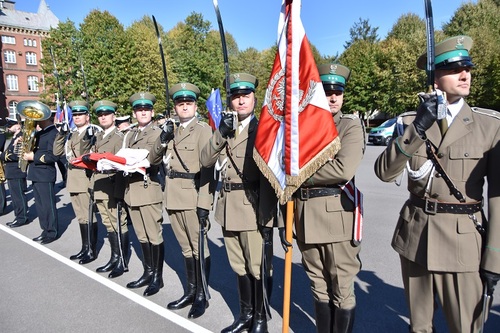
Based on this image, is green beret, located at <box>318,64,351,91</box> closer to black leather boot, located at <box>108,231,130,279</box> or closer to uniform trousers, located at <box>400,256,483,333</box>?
uniform trousers, located at <box>400,256,483,333</box>

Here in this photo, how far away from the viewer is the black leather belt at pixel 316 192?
2.62 meters

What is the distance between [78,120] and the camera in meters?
5.24

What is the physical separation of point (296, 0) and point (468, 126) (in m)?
1.31

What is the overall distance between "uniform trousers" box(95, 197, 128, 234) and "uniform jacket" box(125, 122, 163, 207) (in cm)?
67

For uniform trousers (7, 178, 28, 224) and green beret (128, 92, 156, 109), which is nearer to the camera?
green beret (128, 92, 156, 109)

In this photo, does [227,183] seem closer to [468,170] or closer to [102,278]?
[468,170]

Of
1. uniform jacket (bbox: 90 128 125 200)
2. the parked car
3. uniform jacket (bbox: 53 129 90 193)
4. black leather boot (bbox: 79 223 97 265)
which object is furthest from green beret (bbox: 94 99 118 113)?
the parked car

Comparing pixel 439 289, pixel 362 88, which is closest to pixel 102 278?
pixel 439 289

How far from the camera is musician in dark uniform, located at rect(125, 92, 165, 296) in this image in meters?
4.12

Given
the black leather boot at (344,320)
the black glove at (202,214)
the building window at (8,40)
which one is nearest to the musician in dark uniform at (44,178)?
the black glove at (202,214)

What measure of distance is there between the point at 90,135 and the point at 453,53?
4.42 m

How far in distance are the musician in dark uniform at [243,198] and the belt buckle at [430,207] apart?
127cm

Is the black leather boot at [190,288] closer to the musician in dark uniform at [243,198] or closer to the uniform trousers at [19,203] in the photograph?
the musician in dark uniform at [243,198]

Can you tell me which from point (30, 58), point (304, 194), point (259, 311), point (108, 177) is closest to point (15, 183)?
point (108, 177)
